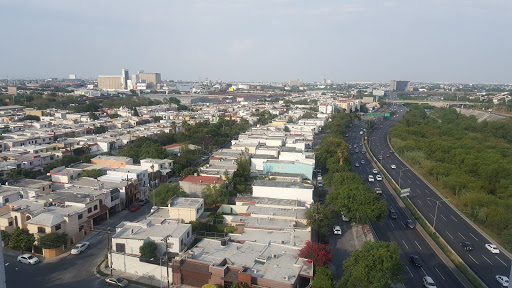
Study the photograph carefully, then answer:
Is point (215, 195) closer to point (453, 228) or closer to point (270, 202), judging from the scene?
point (270, 202)

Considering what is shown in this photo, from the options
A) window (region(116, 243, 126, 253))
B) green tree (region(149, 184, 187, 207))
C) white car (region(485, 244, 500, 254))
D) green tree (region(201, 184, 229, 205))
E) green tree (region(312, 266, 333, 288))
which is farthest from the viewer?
green tree (region(201, 184, 229, 205))

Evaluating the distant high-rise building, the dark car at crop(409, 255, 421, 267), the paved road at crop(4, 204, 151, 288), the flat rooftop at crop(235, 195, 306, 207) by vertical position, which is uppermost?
the distant high-rise building

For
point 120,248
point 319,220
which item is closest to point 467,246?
point 319,220

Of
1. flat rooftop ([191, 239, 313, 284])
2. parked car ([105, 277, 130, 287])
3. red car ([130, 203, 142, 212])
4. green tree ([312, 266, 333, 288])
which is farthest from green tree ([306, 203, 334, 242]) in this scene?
red car ([130, 203, 142, 212])

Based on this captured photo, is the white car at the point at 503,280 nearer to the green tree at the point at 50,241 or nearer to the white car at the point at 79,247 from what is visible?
the white car at the point at 79,247

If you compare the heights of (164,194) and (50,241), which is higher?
(164,194)

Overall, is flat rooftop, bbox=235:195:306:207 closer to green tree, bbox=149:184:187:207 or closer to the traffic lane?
green tree, bbox=149:184:187:207

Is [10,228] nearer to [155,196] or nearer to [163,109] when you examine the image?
[155,196]
